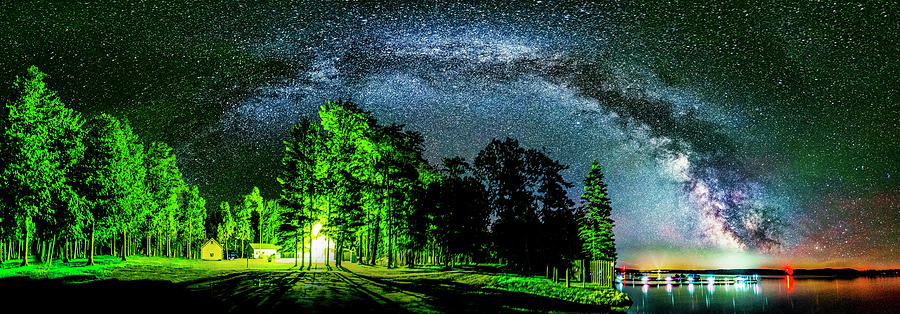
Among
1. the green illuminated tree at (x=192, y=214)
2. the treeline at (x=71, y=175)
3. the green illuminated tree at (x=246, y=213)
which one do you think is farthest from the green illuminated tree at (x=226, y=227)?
the treeline at (x=71, y=175)

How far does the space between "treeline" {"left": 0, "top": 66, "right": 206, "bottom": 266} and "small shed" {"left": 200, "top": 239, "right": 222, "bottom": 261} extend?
35.2m

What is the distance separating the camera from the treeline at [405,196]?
154ft

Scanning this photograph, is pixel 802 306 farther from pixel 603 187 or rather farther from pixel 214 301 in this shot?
pixel 214 301

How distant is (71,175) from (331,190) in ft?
71.2

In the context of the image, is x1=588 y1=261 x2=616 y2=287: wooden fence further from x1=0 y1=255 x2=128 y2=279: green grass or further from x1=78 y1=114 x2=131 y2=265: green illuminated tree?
x1=78 y1=114 x2=131 y2=265: green illuminated tree

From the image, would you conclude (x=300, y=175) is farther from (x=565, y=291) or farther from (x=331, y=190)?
(x=565, y=291)

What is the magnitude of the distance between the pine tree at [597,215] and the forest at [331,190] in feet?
0.37

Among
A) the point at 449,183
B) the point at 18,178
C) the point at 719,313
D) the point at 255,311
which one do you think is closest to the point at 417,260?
the point at 449,183

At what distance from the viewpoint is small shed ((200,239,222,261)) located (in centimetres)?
10038

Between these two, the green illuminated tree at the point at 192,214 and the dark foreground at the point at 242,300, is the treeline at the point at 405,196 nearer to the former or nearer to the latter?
the dark foreground at the point at 242,300

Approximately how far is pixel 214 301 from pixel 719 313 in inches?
1521

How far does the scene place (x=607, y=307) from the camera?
102 ft

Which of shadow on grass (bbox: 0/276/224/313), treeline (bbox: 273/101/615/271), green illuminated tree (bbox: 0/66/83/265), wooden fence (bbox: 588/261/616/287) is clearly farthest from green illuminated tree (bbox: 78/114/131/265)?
wooden fence (bbox: 588/261/616/287)

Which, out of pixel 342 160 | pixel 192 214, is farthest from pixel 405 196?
pixel 192 214
